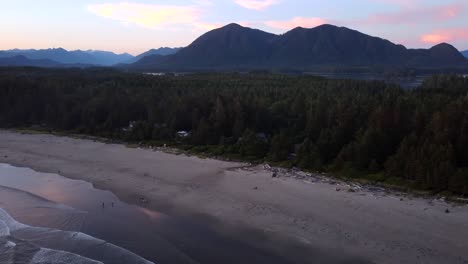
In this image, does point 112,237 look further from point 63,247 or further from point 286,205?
point 286,205

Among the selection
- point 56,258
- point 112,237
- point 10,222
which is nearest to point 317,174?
point 112,237

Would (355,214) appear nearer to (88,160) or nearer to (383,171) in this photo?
(383,171)

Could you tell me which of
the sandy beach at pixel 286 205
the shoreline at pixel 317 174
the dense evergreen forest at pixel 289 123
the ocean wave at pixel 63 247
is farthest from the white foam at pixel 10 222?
the dense evergreen forest at pixel 289 123

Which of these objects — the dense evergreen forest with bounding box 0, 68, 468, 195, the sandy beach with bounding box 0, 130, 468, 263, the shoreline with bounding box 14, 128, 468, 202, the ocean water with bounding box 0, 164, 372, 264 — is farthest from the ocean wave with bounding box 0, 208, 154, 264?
the dense evergreen forest with bounding box 0, 68, 468, 195

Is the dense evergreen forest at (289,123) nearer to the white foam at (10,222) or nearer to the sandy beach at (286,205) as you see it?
the sandy beach at (286,205)

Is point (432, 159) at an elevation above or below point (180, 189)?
above

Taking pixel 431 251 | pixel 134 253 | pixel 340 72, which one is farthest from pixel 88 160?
pixel 340 72

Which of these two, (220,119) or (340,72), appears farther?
(340,72)
